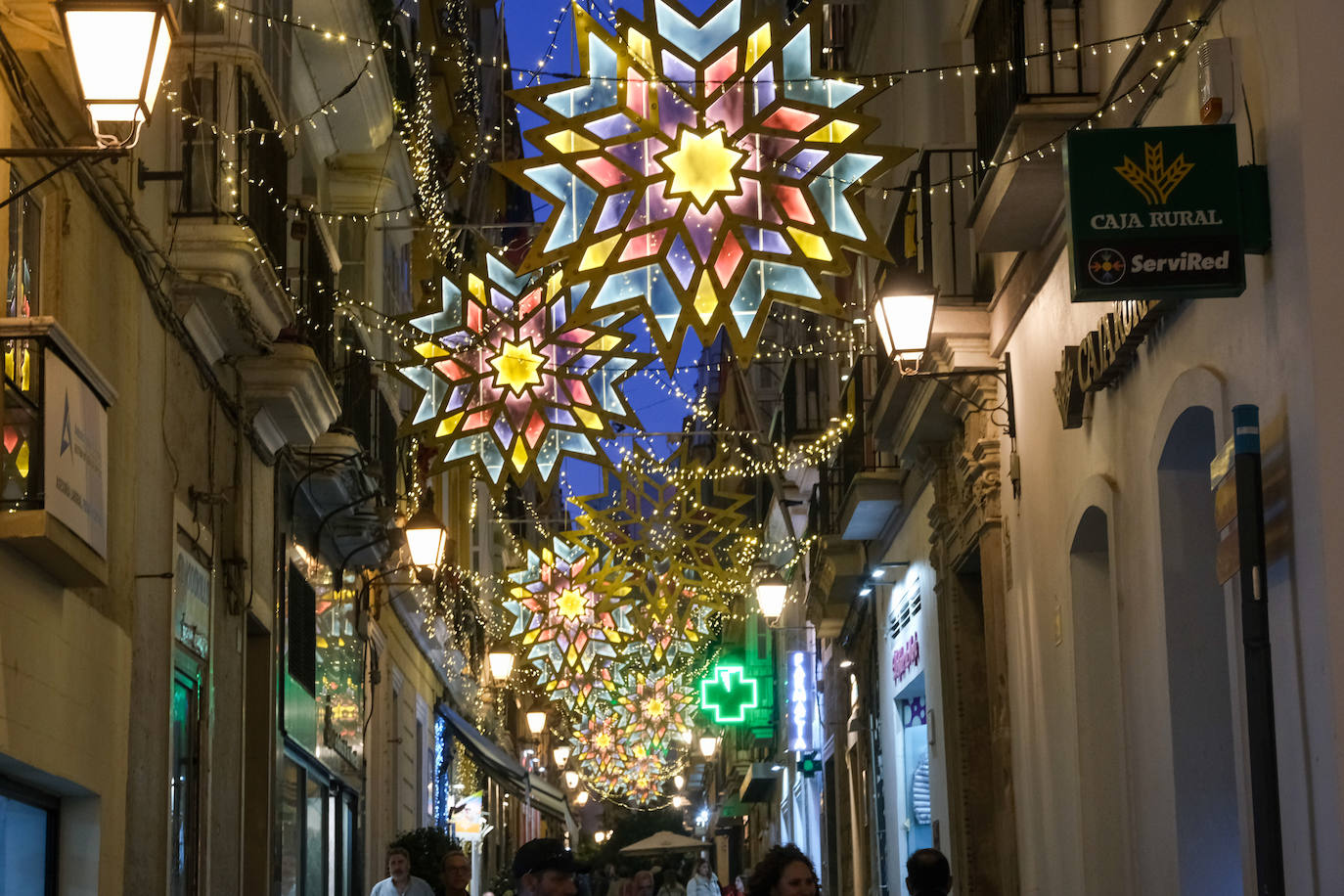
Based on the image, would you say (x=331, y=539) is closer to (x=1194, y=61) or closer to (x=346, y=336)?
(x=346, y=336)

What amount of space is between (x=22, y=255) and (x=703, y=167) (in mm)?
3168

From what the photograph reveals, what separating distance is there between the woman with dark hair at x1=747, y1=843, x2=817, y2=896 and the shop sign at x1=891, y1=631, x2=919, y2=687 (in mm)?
10349

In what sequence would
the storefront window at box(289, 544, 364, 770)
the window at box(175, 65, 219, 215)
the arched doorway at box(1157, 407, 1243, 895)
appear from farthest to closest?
the storefront window at box(289, 544, 364, 770), the window at box(175, 65, 219, 215), the arched doorway at box(1157, 407, 1243, 895)

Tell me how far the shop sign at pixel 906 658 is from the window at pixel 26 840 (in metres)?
9.56

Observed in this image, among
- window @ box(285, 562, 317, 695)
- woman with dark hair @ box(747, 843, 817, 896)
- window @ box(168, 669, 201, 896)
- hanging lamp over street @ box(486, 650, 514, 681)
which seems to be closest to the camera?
woman with dark hair @ box(747, 843, 817, 896)

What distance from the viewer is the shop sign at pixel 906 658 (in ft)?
58.2

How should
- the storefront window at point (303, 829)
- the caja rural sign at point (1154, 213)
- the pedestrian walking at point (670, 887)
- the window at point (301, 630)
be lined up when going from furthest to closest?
the pedestrian walking at point (670, 887) < the window at point (301, 630) < the storefront window at point (303, 829) < the caja rural sign at point (1154, 213)

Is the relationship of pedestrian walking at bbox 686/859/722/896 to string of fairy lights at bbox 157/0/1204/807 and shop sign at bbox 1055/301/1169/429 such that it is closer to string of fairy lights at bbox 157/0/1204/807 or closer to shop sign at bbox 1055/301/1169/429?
string of fairy lights at bbox 157/0/1204/807

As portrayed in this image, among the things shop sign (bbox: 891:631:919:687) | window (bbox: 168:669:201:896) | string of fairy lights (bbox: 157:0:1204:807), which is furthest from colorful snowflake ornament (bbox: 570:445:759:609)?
window (bbox: 168:669:201:896)

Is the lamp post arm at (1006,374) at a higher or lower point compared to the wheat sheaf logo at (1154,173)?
higher

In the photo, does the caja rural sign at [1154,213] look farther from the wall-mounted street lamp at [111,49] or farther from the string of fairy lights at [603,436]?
the wall-mounted street lamp at [111,49]

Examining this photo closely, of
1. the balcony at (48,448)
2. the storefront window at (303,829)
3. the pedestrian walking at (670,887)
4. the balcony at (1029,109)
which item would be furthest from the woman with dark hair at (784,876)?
the pedestrian walking at (670,887)

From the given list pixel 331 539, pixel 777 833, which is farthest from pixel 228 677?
pixel 777 833

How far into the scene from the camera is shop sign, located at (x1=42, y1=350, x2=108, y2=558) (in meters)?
8.05
